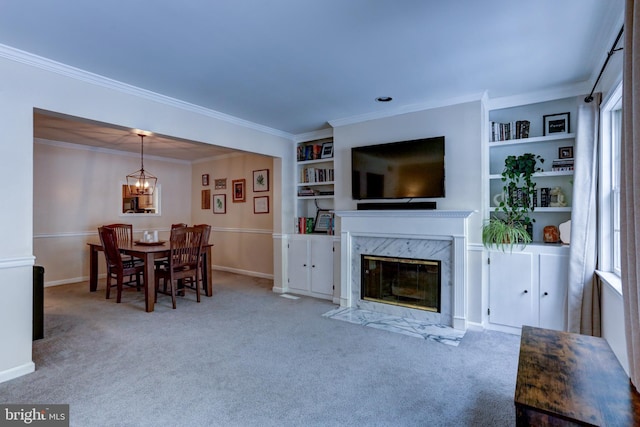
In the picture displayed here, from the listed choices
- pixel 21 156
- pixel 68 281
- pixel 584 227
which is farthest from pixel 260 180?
pixel 584 227

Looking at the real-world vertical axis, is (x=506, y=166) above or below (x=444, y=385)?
above

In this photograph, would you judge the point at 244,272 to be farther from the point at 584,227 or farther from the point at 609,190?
the point at 609,190

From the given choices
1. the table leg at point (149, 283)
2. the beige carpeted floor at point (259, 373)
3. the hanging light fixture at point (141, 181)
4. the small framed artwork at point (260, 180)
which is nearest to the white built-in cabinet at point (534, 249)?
the beige carpeted floor at point (259, 373)

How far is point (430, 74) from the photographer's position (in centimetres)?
291

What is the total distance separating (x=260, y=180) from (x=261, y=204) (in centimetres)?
44

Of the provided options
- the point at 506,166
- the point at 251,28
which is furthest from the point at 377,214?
the point at 251,28

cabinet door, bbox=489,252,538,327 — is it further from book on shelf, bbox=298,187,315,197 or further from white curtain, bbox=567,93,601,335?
book on shelf, bbox=298,187,315,197

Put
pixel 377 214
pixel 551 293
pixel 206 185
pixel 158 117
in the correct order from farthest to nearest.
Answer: pixel 206 185, pixel 377 214, pixel 158 117, pixel 551 293

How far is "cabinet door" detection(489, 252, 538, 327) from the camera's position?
3242 millimetres

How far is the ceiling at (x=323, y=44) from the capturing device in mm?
1962

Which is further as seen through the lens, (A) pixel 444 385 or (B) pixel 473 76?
(B) pixel 473 76

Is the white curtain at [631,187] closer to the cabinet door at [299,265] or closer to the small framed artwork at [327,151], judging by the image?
the small framed artwork at [327,151]

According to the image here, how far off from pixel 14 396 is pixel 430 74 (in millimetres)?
3901

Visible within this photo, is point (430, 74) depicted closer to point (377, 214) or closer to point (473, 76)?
point (473, 76)
